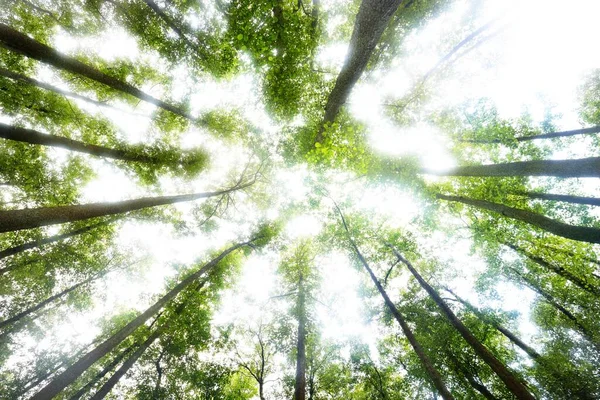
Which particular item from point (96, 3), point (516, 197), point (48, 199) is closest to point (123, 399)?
point (48, 199)

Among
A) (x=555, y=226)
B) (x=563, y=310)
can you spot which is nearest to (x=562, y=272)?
(x=563, y=310)

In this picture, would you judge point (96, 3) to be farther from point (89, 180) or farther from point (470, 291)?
point (470, 291)

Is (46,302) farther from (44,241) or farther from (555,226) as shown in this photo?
(555,226)

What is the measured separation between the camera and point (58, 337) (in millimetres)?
16047

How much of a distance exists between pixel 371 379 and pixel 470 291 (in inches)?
336

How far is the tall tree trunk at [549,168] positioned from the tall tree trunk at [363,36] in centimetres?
456

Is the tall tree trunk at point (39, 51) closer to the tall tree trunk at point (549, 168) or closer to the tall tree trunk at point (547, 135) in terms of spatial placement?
the tall tree trunk at point (549, 168)

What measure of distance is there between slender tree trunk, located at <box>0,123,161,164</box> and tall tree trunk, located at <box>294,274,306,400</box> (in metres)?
10.6

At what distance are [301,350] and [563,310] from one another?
551 inches

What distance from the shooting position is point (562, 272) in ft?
39.1

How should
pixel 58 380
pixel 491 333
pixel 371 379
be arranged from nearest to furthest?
pixel 58 380
pixel 491 333
pixel 371 379

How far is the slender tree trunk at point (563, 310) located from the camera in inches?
375

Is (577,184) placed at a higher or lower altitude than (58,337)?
higher

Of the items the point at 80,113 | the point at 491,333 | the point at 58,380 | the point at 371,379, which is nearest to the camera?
the point at 58,380
